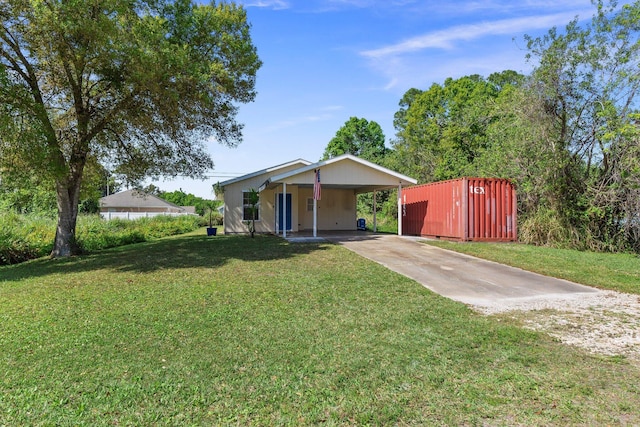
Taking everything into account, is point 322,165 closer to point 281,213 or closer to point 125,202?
point 281,213

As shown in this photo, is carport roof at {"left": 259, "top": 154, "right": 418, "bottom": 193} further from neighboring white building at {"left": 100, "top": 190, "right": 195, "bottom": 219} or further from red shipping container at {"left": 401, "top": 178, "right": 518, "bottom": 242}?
neighboring white building at {"left": 100, "top": 190, "right": 195, "bottom": 219}

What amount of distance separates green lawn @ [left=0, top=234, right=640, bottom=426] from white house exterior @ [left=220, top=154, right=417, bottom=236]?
8.96m

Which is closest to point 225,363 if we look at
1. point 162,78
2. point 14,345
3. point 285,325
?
point 285,325

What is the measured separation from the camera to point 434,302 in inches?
226

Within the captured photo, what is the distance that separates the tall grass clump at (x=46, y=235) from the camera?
1250 centimetres

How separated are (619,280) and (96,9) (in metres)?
13.8

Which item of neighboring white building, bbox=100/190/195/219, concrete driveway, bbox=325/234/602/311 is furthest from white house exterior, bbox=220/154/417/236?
neighboring white building, bbox=100/190/195/219

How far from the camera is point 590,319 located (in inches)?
196

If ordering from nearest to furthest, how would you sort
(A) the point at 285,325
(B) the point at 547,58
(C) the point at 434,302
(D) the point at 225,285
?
(A) the point at 285,325
(C) the point at 434,302
(D) the point at 225,285
(B) the point at 547,58

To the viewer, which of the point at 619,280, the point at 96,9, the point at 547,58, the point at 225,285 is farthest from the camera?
the point at 547,58

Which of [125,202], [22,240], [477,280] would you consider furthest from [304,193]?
[125,202]

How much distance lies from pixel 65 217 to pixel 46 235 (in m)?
3.58

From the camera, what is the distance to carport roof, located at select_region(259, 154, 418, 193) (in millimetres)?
14516

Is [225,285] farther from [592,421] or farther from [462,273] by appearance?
[592,421]
